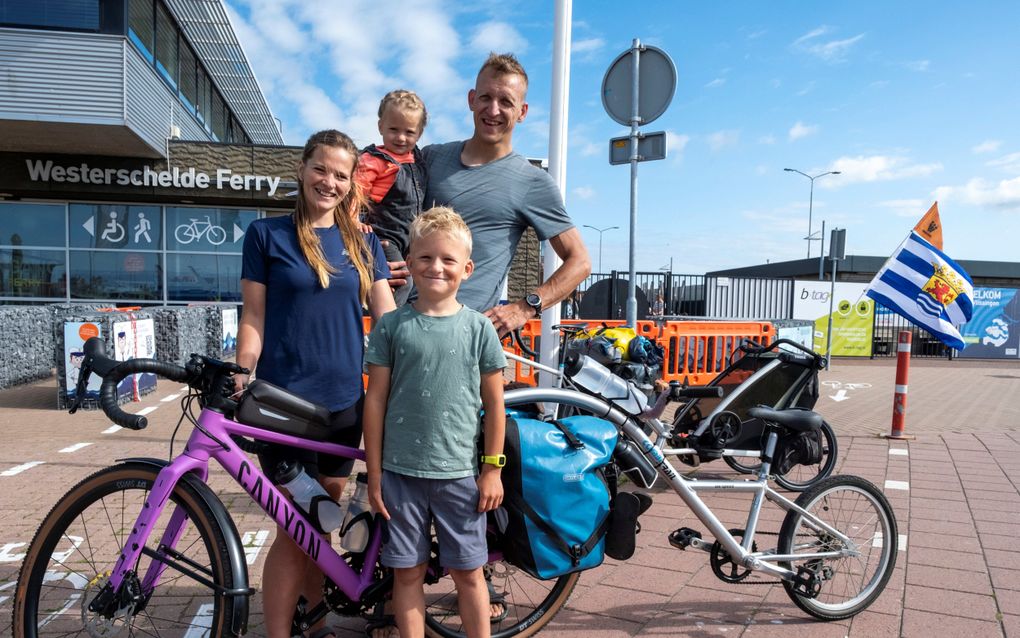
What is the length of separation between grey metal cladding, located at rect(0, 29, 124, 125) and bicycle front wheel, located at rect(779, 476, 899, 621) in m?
13.6

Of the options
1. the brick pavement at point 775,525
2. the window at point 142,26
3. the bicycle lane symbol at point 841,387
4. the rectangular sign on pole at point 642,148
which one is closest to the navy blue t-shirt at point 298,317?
the brick pavement at point 775,525

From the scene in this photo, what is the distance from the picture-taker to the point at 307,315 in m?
2.12

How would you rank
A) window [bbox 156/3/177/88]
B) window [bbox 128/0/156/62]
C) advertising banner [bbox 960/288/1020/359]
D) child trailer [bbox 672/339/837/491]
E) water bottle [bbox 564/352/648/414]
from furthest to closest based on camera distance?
advertising banner [bbox 960/288/1020/359] < window [bbox 156/3/177/88] < window [bbox 128/0/156/62] < child trailer [bbox 672/339/837/491] < water bottle [bbox 564/352/648/414]

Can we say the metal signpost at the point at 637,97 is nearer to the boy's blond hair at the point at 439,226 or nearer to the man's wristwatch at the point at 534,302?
the man's wristwatch at the point at 534,302

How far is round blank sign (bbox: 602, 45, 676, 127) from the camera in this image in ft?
16.7

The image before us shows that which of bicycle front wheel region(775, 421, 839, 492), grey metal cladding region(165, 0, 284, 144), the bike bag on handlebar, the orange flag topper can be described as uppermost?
grey metal cladding region(165, 0, 284, 144)

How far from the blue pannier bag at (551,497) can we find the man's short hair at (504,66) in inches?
50.5

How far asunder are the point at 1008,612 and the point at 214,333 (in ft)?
38.2

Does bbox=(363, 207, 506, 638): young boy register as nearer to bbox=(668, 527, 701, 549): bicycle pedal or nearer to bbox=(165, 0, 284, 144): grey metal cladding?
bbox=(668, 527, 701, 549): bicycle pedal

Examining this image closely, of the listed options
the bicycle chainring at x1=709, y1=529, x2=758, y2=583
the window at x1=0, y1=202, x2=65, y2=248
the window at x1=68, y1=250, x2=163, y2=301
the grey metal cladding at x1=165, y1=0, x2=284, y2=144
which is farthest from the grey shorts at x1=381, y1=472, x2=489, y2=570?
the window at x1=0, y1=202, x2=65, y2=248

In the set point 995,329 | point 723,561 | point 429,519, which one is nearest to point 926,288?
point 723,561

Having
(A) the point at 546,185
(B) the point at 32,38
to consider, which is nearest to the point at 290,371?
(A) the point at 546,185

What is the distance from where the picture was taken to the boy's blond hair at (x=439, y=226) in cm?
188

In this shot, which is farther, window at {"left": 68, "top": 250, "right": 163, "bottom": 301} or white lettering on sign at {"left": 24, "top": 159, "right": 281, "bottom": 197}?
window at {"left": 68, "top": 250, "right": 163, "bottom": 301}
